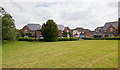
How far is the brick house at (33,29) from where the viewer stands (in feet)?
157

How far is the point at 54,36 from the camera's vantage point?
27250 millimetres

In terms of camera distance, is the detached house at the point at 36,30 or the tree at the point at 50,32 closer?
the tree at the point at 50,32

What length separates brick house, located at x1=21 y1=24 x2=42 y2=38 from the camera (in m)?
47.7

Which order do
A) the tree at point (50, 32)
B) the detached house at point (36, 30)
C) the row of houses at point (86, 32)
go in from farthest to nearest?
the detached house at point (36, 30) → the row of houses at point (86, 32) → the tree at point (50, 32)

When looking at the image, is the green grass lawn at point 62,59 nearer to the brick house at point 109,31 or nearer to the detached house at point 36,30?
the detached house at point 36,30

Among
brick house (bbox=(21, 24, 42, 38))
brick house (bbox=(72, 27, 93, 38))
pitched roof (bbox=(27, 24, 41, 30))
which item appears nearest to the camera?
brick house (bbox=(21, 24, 42, 38))

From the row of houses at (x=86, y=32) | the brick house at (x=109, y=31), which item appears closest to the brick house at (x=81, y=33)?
the row of houses at (x=86, y=32)

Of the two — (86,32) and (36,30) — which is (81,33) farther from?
(36,30)

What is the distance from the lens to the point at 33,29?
50.8m

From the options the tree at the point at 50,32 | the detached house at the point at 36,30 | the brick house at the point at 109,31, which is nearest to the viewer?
the tree at the point at 50,32

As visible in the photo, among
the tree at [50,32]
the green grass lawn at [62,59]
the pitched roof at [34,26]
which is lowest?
the green grass lawn at [62,59]

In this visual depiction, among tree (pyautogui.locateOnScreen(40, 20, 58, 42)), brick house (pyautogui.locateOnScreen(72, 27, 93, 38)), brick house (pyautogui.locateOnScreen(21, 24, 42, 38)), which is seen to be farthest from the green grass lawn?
brick house (pyautogui.locateOnScreen(72, 27, 93, 38))

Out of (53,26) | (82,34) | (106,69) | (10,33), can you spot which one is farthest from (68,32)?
(106,69)

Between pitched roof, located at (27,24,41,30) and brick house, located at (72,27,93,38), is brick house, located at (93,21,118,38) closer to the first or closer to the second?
brick house, located at (72,27,93,38)
